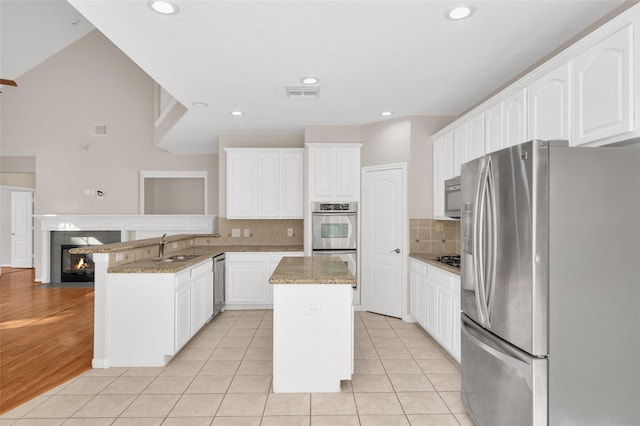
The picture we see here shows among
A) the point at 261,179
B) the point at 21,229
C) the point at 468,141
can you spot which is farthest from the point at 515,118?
the point at 21,229

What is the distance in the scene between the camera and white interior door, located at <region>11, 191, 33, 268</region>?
8.05 metres

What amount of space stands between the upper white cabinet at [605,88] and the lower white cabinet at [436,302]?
5.15ft

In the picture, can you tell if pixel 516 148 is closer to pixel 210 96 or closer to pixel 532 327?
pixel 532 327

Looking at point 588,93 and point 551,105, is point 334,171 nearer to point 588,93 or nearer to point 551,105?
point 551,105

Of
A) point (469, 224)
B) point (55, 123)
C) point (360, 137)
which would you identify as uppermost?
point (55, 123)

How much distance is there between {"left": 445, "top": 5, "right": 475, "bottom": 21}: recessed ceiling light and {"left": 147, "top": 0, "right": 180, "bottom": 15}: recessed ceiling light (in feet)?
5.76

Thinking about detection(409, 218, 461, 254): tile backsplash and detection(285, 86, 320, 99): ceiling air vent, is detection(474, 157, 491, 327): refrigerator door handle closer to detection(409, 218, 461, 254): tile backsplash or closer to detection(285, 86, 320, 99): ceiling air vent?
detection(285, 86, 320, 99): ceiling air vent

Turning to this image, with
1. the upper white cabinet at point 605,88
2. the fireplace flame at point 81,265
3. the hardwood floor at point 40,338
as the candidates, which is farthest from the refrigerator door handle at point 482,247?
the fireplace flame at point 81,265

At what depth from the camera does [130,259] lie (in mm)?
3523

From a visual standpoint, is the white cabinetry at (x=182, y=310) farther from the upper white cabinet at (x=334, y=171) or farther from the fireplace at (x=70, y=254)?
the fireplace at (x=70, y=254)

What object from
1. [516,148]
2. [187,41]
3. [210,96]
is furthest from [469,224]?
[210,96]

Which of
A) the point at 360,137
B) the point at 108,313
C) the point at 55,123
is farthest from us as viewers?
the point at 55,123

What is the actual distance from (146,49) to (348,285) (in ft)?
8.19

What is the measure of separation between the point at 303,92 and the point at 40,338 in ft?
13.4
